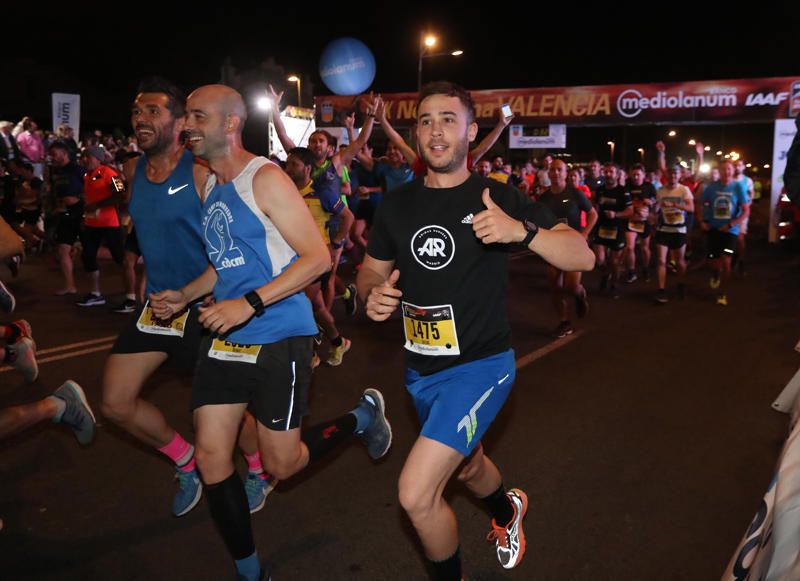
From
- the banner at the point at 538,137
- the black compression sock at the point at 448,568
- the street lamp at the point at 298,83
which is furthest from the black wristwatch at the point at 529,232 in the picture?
the street lamp at the point at 298,83

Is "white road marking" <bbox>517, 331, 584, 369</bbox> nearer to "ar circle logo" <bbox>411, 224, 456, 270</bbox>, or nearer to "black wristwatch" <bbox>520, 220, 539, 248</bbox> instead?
"ar circle logo" <bbox>411, 224, 456, 270</bbox>

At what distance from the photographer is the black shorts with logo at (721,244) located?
11055mm

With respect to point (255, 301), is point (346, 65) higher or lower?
higher

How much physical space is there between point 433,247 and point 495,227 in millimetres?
423

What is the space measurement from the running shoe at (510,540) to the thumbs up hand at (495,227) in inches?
58.6

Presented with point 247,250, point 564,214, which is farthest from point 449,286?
point 564,214

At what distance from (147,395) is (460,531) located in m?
3.18

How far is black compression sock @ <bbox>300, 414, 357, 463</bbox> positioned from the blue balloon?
14091 mm

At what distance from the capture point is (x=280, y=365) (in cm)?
314

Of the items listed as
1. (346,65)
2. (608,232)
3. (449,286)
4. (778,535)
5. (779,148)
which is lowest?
(778,535)

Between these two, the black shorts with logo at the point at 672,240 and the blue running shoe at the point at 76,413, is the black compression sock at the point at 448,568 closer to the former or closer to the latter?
the blue running shoe at the point at 76,413

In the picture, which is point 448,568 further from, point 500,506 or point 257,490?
point 257,490

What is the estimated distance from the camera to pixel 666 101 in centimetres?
2225

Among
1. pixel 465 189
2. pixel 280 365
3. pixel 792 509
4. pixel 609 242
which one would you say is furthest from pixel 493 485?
pixel 609 242
